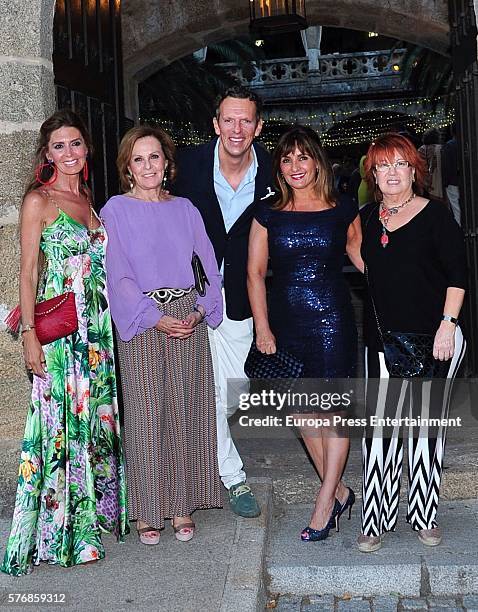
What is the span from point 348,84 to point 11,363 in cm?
2094

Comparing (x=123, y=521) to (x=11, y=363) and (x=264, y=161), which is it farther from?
(x=264, y=161)

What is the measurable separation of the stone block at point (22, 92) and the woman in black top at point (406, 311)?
1.69 m

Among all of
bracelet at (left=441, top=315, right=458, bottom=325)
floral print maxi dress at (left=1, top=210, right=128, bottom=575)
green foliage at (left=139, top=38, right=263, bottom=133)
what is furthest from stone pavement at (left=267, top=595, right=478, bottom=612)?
green foliage at (left=139, top=38, right=263, bottom=133)

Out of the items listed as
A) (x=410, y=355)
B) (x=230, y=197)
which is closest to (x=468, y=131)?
(x=230, y=197)

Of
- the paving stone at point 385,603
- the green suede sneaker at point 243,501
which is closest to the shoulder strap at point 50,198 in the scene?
the green suede sneaker at point 243,501

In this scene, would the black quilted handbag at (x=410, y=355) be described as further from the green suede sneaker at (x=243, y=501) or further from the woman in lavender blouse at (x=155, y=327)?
the green suede sneaker at (x=243, y=501)

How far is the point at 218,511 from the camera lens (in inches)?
177

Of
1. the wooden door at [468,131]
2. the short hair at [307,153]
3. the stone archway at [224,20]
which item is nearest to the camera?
the short hair at [307,153]

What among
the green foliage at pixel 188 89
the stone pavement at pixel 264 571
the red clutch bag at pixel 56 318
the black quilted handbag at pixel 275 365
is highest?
the green foliage at pixel 188 89

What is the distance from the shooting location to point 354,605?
389cm

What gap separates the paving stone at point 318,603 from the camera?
3869 mm

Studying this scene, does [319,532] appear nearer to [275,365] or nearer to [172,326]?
[275,365]

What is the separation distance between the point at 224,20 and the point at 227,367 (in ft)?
16.0

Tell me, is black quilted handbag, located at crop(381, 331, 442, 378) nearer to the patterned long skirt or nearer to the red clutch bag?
the patterned long skirt
